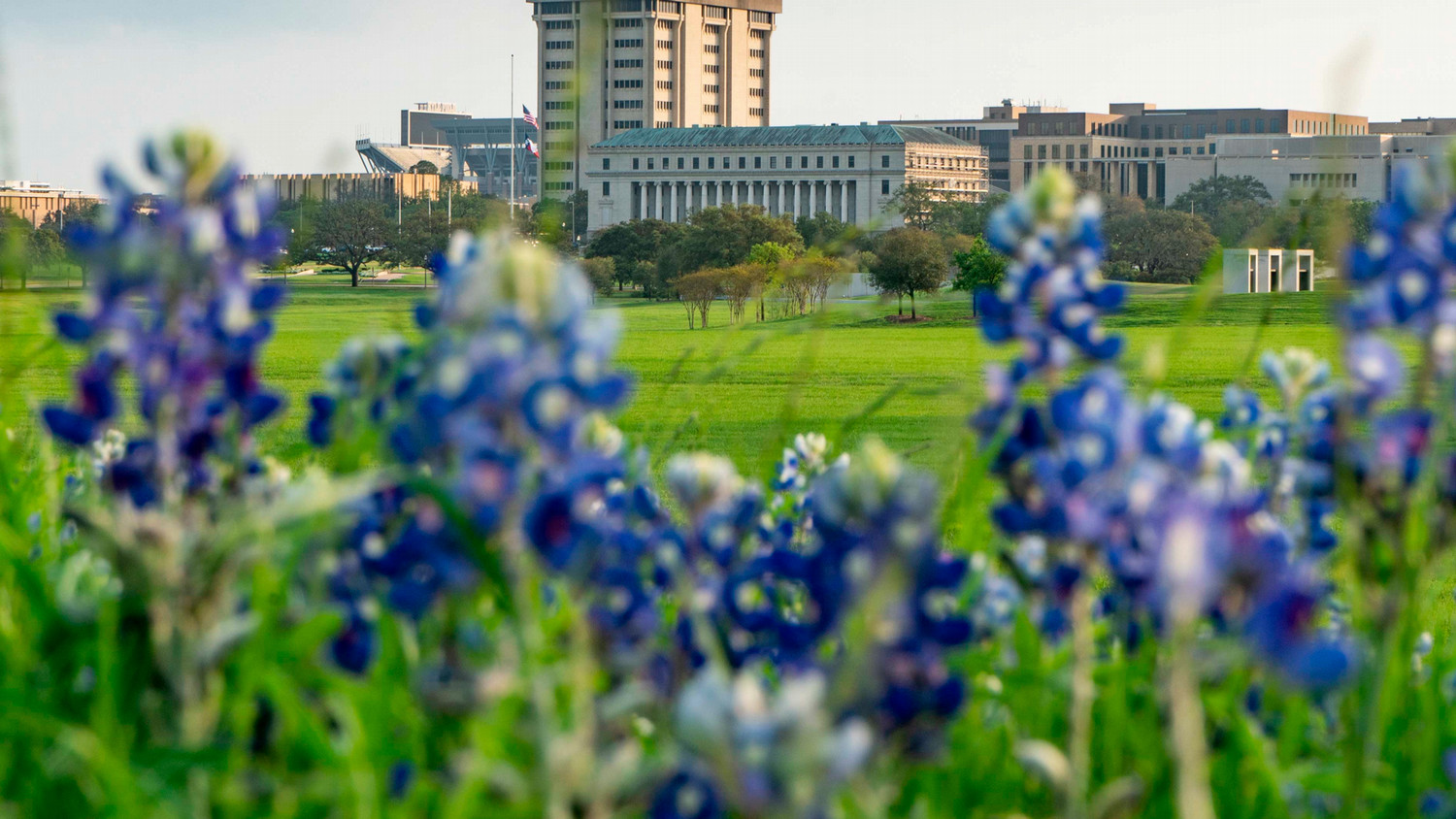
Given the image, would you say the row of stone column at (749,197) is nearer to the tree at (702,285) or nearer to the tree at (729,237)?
the tree at (729,237)

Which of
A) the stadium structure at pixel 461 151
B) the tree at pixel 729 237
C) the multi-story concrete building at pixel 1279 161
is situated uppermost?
the stadium structure at pixel 461 151

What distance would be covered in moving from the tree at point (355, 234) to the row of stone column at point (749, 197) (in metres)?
40.6

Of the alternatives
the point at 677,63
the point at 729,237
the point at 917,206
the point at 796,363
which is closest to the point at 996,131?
the point at 677,63

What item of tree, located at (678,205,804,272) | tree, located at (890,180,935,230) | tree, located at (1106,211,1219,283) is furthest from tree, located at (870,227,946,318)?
tree, located at (890,180,935,230)

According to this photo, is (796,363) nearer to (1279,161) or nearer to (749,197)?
(749,197)

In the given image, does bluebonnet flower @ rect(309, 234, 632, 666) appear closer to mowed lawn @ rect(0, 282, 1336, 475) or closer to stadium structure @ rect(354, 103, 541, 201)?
mowed lawn @ rect(0, 282, 1336, 475)

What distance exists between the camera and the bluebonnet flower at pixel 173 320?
108 cm

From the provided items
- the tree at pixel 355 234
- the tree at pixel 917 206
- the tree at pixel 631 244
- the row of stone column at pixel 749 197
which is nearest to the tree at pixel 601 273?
the tree at pixel 631 244

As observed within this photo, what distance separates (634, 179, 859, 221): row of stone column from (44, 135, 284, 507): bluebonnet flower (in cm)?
10321

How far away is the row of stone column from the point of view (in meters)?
107

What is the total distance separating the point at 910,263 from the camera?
4419 cm

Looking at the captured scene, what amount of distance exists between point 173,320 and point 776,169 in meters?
109

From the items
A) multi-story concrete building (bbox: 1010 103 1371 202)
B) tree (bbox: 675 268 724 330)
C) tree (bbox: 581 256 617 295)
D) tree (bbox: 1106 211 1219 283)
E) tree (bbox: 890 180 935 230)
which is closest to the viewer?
tree (bbox: 675 268 724 330)

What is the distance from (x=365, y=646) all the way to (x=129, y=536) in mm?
211
